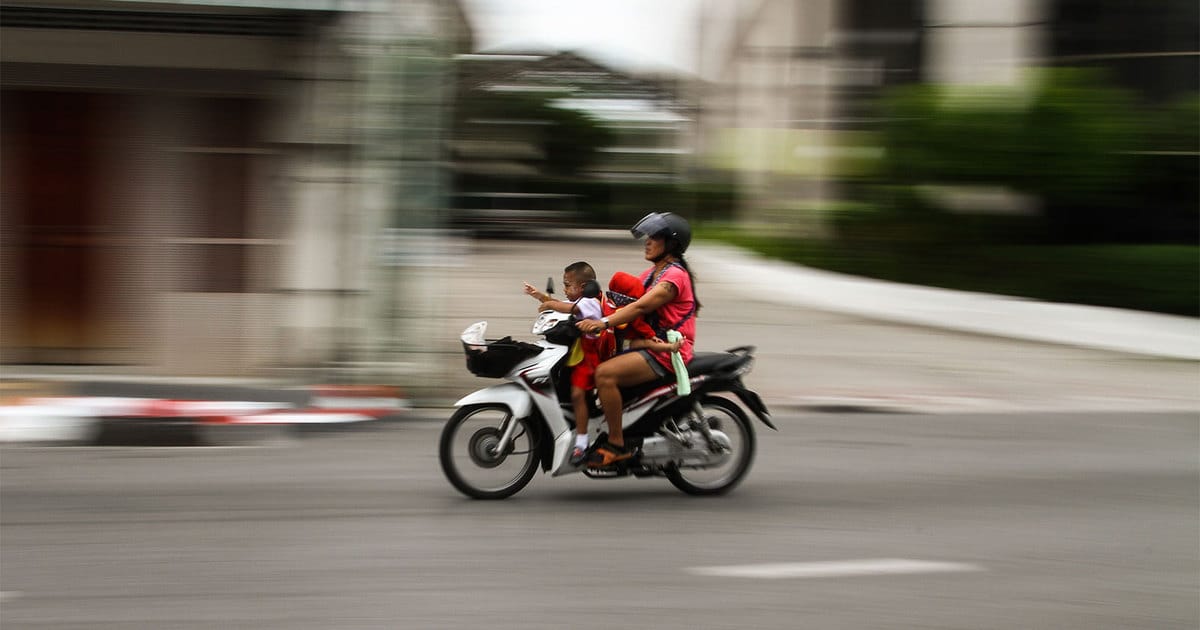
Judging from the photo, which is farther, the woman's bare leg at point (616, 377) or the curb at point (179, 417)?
the curb at point (179, 417)

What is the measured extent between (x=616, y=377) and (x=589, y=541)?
99 centimetres

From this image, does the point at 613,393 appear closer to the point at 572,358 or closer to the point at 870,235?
the point at 572,358

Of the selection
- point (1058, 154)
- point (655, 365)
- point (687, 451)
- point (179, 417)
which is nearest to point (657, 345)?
point (655, 365)

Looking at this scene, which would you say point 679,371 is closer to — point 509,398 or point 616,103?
point 509,398

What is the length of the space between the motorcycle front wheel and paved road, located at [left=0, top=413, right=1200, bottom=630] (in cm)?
12

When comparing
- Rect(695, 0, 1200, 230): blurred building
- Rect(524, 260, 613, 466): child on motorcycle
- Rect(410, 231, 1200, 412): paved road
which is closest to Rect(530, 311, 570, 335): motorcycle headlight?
Rect(524, 260, 613, 466): child on motorcycle

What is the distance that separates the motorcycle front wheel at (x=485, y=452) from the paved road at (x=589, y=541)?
115 mm

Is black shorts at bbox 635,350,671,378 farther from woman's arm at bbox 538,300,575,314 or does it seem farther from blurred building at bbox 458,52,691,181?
blurred building at bbox 458,52,691,181

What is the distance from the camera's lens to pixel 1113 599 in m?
5.10

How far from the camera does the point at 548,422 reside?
662 cm

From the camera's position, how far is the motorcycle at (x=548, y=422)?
6570 millimetres

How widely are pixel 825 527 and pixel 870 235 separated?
10.4 m

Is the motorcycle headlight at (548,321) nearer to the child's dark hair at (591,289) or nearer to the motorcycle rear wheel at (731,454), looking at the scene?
the child's dark hair at (591,289)

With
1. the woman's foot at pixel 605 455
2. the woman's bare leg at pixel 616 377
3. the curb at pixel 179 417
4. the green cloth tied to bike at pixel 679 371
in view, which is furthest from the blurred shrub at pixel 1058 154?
the woman's foot at pixel 605 455
